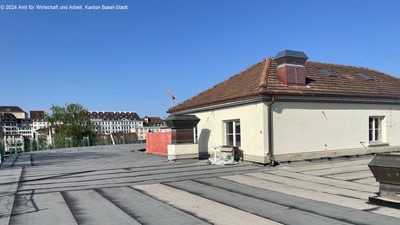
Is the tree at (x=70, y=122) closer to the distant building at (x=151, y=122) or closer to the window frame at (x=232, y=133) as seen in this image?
the distant building at (x=151, y=122)

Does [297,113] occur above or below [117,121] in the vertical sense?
below

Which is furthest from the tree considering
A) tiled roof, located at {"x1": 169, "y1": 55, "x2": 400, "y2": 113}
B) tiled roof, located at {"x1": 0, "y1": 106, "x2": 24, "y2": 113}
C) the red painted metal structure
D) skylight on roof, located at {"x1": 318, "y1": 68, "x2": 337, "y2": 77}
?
tiled roof, located at {"x1": 0, "y1": 106, "x2": 24, "y2": 113}

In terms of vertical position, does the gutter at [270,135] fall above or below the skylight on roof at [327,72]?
below

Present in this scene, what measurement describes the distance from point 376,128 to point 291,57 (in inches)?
246

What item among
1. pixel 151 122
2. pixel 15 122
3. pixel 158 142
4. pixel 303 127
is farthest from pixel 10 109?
pixel 303 127

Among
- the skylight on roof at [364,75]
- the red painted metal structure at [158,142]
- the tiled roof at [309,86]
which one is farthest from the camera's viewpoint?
the red painted metal structure at [158,142]

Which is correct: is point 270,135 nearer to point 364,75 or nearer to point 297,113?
point 297,113

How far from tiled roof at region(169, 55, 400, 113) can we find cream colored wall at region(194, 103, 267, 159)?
551 mm

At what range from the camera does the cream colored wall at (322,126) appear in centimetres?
1440

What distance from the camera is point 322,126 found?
15320 mm

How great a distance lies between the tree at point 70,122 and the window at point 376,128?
6464 cm

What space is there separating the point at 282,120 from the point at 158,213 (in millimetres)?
8879

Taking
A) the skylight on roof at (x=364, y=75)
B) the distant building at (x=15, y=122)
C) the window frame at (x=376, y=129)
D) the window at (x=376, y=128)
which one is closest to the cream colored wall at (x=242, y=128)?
the window frame at (x=376, y=129)

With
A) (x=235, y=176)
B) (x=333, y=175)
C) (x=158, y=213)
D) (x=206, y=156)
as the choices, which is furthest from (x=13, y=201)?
(x=206, y=156)
